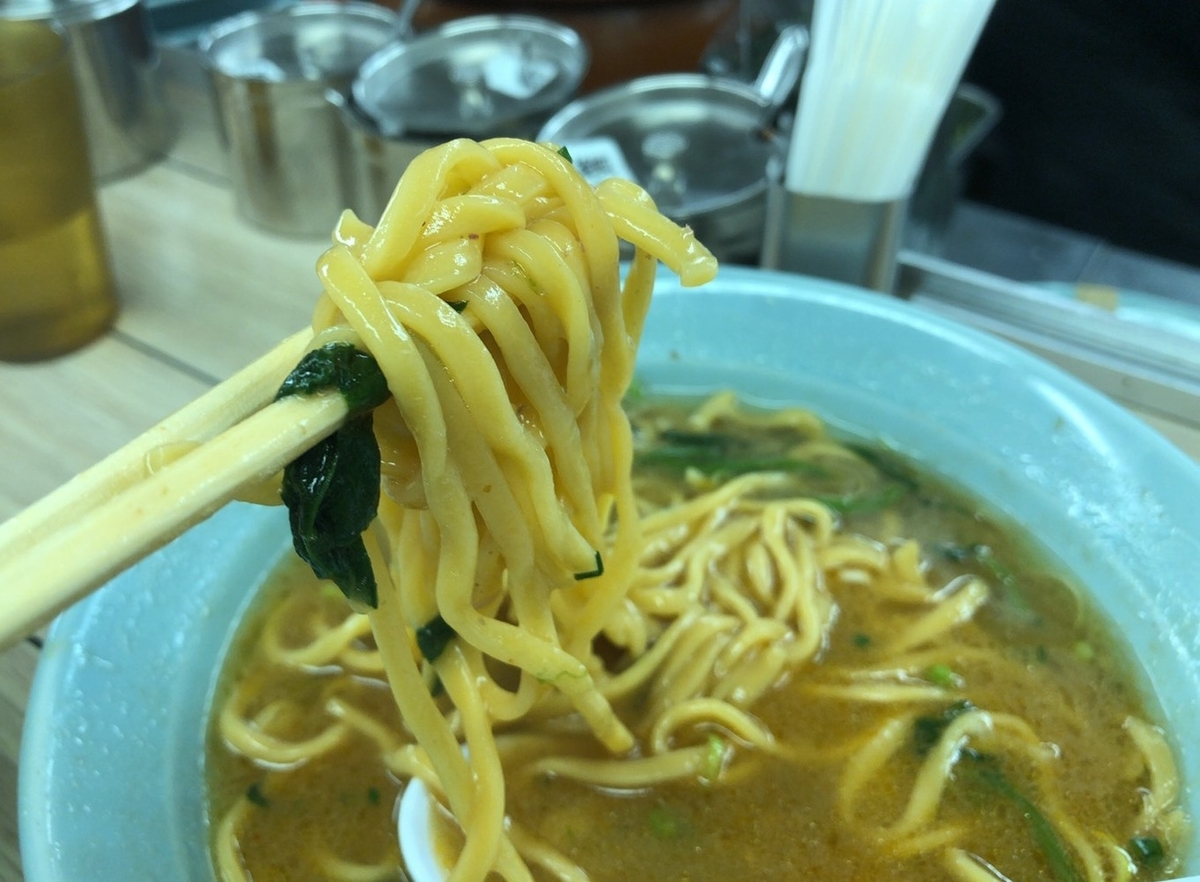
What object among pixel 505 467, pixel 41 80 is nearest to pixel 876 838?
pixel 505 467

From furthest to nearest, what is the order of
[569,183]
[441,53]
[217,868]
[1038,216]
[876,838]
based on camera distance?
1. [1038,216]
2. [441,53]
3. [876,838]
4. [217,868]
5. [569,183]

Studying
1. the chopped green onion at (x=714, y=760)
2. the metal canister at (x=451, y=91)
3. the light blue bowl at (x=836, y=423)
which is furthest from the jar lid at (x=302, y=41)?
the chopped green onion at (x=714, y=760)

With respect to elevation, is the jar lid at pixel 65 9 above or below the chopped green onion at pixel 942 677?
above

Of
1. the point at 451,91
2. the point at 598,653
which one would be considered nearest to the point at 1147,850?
the point at 598,653

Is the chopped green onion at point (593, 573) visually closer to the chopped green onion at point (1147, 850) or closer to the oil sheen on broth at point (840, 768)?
the oil sheen on broth at point (840, 768)

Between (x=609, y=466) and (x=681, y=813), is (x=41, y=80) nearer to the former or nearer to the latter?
(x=609, y=466)
